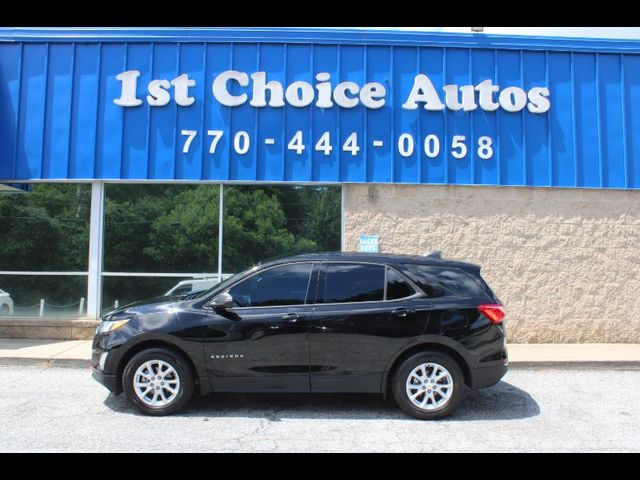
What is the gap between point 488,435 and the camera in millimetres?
5094

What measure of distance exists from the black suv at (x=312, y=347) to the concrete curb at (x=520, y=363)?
8.07 ft

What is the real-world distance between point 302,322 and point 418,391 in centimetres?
142

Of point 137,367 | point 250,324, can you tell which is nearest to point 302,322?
point 250,324

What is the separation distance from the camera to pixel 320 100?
9.73 metres

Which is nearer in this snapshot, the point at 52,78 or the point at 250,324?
the point at 250,324

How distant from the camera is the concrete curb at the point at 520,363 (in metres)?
7.79

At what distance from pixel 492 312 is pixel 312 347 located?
6.43 feet

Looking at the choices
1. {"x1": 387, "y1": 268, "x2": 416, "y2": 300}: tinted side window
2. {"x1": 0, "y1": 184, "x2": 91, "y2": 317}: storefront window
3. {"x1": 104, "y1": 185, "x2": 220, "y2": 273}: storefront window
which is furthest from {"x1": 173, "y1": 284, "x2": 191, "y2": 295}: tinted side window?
{"x1": 387, "y1": 268, "x2": 416, "y2": 300}: tinted side window

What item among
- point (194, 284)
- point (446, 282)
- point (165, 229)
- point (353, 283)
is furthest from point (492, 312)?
point (165, 229)

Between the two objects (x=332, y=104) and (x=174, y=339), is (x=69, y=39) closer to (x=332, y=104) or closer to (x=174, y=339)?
(x=332, y=104)

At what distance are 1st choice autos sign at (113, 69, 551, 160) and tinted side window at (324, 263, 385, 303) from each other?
4.36 meters

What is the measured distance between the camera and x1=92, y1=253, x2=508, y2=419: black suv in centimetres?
552

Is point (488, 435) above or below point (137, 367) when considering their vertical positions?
below

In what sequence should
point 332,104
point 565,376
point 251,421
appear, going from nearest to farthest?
1. point 251,421
2. point 565,376
3. point 332,104
